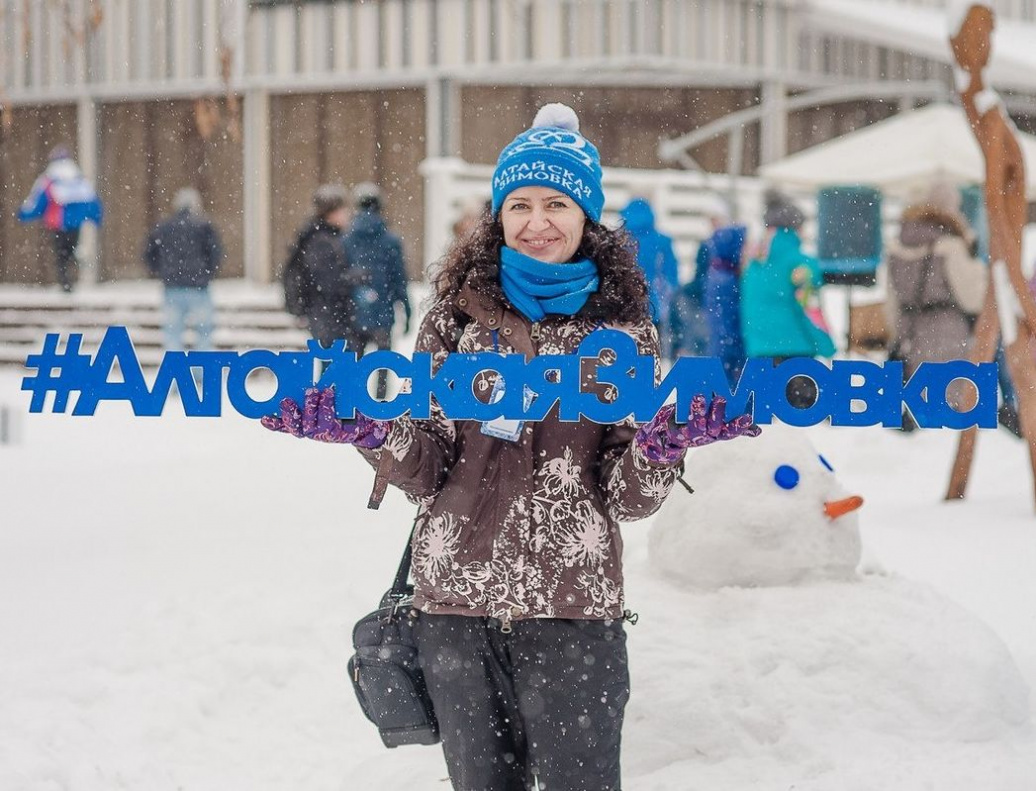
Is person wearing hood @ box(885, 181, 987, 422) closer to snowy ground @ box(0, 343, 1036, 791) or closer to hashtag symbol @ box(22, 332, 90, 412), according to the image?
snowy ground @ box(0, 343, 1036, 791)

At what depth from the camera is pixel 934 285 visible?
7395 mm

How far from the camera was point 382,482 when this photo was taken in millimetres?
2047

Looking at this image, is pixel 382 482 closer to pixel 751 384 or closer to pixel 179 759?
pixel 751 384

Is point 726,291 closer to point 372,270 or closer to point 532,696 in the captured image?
point 372,270

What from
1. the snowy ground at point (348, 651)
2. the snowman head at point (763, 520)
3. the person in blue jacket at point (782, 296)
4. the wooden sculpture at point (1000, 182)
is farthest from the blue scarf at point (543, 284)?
the person in blue jacket at point (782, 296)

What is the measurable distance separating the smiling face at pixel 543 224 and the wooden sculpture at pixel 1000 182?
3.28 meters

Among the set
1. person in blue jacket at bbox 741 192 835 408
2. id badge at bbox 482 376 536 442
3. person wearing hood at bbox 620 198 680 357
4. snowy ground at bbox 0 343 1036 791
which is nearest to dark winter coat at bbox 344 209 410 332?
person wearing hood at bbox 620 198 680 357

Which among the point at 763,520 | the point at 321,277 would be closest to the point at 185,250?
the point at 321,277

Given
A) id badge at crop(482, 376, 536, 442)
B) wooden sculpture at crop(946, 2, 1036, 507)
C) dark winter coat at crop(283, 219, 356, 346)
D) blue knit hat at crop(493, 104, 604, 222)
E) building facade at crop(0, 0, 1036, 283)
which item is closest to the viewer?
id badge at crop(482, 376, 536, 442)

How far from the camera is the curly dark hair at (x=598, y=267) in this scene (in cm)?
215

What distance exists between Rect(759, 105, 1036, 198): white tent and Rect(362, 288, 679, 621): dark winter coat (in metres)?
9.24

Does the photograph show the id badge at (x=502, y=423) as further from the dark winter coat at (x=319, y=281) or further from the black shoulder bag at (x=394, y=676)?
the dark winter coat at (x=319, y=281)

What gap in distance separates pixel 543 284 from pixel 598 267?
0.13 meters

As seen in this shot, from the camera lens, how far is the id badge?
6.65 feet
